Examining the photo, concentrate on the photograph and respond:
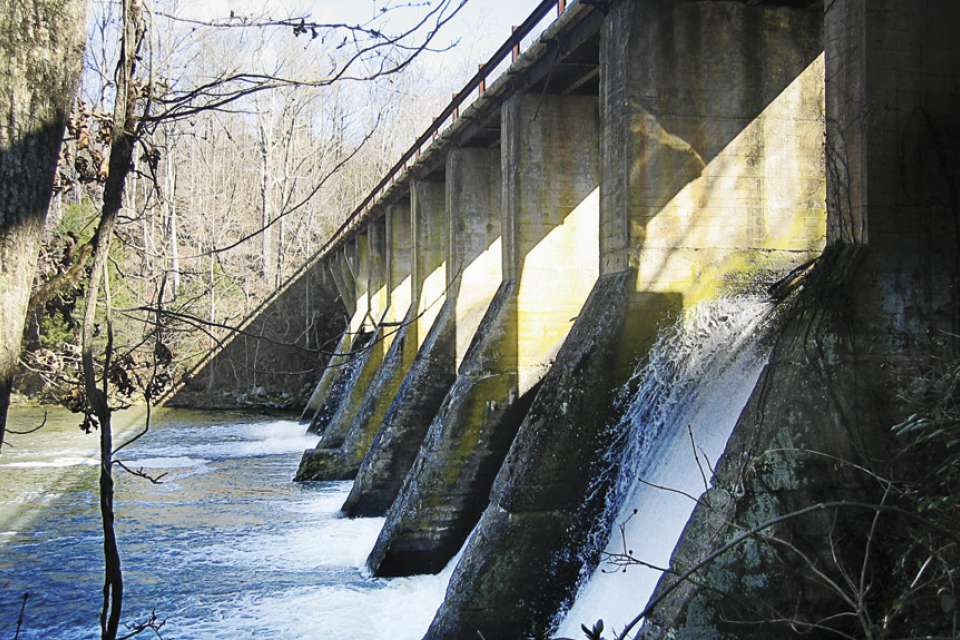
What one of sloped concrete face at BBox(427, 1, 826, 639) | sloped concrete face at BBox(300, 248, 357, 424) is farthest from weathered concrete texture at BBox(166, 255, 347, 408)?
sloped concrete face at BBox(427, 1, 826, 639)

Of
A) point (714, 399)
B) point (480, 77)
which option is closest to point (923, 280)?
point (714, 399)

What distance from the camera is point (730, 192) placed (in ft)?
28.8

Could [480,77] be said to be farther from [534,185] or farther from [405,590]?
[405,590]

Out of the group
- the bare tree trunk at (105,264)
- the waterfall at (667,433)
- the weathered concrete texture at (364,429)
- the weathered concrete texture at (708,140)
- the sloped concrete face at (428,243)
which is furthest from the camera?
the sloped concrete face at (428,243)

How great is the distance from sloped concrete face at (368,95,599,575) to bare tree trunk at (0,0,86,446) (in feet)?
29.5

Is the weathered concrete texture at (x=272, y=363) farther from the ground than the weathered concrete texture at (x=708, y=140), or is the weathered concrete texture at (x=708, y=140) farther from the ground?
the weathered concrete texture at (x=708, y=140)

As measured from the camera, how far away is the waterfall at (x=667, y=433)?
7.34 m

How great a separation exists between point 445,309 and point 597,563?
7.01m

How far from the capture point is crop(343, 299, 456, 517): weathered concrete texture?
1391cm

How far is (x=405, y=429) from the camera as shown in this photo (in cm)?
1394

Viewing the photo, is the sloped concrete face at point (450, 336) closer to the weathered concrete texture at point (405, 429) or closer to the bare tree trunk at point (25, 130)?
the weathered concrete texture at point (405, 429)

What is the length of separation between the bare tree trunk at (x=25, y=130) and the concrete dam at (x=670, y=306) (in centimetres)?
95

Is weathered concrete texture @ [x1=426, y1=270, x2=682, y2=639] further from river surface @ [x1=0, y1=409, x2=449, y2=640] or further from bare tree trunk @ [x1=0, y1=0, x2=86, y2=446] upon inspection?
bare tree trunk @ [x1=0, y1=0, x2=86, y2=446]

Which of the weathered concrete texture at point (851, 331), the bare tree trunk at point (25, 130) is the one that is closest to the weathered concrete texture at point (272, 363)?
the weathered concrete texture at point (851, 331)
